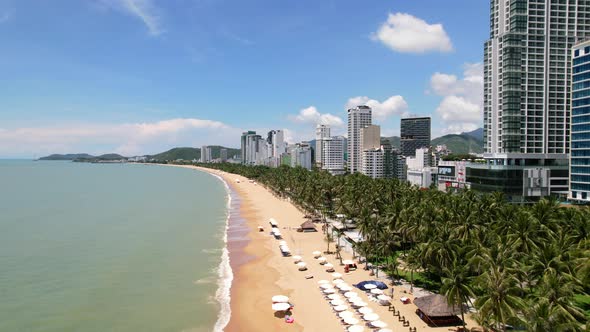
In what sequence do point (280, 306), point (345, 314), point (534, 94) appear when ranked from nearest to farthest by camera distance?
point (345, 314) < point (280, 306) < point (534, 94)

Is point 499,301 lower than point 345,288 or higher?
higher

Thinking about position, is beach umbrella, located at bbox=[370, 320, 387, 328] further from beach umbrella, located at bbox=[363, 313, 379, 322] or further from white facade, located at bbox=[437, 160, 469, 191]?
white facade, located at bbox=[437, 160, 469, 191]

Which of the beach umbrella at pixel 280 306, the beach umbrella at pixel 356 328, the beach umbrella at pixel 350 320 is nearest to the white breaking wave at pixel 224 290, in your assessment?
the beach umbrella at pixel 280 306

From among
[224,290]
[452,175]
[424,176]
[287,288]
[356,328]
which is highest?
[452,175]

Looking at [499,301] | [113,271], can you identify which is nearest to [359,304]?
[499,301]

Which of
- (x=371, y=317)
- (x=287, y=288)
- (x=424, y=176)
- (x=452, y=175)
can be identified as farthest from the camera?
(x=424, y=176)

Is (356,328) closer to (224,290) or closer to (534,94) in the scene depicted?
(224,290)

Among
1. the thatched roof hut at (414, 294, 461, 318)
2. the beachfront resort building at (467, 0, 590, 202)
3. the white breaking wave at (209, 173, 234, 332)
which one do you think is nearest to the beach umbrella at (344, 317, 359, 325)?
the thatched roof hut at (414, 294, 461, 318)
